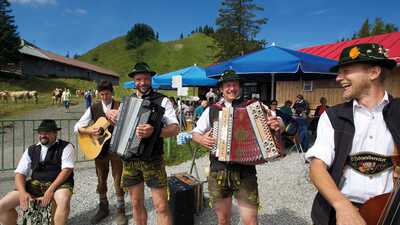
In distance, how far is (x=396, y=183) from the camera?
142 cm

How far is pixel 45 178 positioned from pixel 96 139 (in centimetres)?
75

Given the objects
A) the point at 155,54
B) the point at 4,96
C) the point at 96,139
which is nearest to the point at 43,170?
the point at 96,139

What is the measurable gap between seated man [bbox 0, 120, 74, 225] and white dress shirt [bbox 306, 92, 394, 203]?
2.89m

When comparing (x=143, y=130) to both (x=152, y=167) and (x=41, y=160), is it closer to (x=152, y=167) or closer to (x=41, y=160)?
(x=152, y=167)

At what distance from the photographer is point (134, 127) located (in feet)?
9.16

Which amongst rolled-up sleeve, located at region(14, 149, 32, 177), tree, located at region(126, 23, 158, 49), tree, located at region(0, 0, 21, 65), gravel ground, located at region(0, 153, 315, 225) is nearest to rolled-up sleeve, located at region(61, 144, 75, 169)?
rolled-up sleeve, located at region(14, 149, 32, 177)

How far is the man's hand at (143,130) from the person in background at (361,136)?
5.20 ft

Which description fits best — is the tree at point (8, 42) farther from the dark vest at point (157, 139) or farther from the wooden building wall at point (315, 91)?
the dark vest at point (157, 139)

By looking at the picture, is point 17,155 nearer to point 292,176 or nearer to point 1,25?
point 292,176

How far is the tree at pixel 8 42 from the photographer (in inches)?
1361

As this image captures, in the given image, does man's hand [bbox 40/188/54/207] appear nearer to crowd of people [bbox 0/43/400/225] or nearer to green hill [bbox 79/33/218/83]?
crowd of people [bbox 0/43/400/225]

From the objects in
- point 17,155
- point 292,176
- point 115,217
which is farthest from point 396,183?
point 17,155

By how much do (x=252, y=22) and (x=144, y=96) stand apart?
2938 cm

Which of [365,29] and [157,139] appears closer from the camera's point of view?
[157,139]
